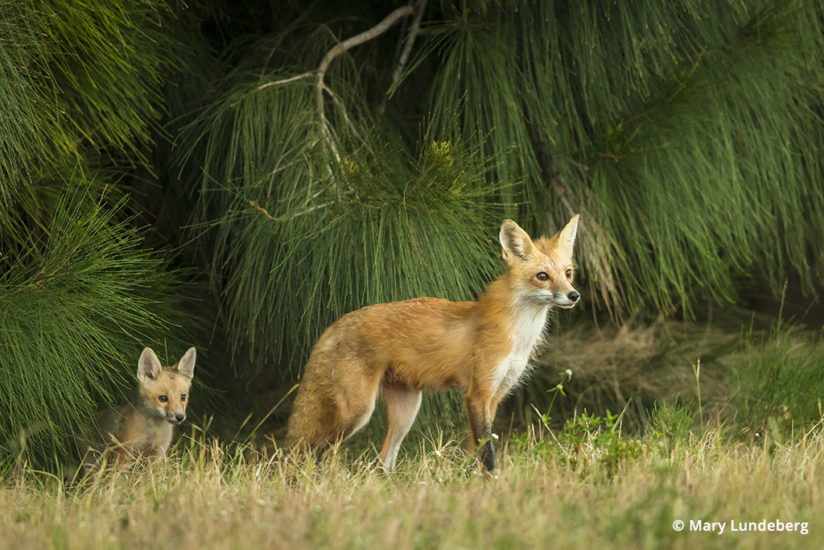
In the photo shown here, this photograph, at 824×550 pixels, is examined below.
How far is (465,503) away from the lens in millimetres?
2074

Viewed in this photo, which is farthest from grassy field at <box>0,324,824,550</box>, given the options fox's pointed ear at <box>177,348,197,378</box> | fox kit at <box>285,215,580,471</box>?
fox's pointed ear at <box>177,348,197,378</box>

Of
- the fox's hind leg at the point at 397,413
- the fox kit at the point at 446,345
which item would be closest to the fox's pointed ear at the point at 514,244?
the fox kit at the point at 446,345

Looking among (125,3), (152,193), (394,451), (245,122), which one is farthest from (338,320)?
→ (152,193)

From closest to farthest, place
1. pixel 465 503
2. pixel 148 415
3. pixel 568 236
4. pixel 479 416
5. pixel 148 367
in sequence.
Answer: pixel 465 503 → pixel 479 416 → pixel 568 236 → pixel 148 367 → pixel 148 415

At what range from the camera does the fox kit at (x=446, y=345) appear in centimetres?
284

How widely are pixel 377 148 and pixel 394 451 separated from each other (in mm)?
1168

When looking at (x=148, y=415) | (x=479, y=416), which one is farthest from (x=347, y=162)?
(x=148, y=415)

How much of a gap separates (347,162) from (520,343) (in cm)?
83

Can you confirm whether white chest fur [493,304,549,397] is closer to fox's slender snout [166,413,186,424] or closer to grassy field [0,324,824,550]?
grassy field [0,324,824,550]

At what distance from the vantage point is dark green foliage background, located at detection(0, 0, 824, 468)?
117 inches

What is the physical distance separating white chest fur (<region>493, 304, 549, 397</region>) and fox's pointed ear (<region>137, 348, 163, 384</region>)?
122 centimetres

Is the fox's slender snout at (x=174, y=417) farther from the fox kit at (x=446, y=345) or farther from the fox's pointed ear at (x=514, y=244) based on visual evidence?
the fox's pointed ear at (x=514, y=244)

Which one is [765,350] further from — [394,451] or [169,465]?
[169,465]

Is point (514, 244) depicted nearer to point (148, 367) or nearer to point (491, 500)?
point (491, 500)
